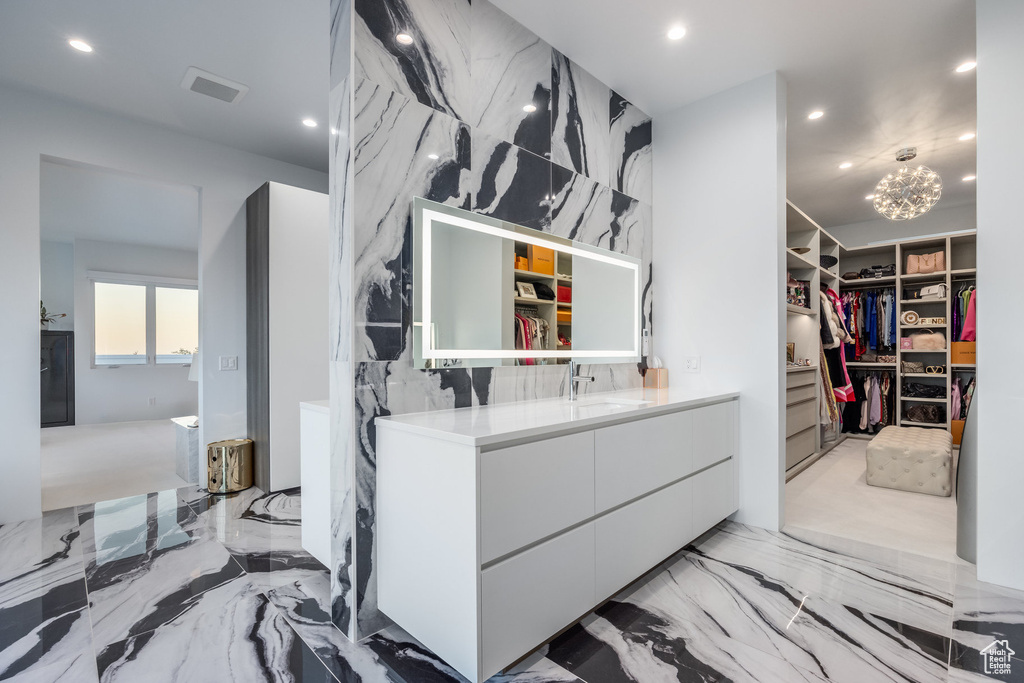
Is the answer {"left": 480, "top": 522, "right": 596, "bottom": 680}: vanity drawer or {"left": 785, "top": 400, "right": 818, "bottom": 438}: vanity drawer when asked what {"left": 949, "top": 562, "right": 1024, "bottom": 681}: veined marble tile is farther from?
{"left": 785, "top": 400, "right": 818, "bottom": 438}: vanity drawer

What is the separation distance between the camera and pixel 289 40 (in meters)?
2.53

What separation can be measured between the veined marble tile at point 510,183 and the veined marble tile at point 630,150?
2.32 feet

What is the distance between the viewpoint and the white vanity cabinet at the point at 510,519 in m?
1.40

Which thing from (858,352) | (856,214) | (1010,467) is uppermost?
(856,214)

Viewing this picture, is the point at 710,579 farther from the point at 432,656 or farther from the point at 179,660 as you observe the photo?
the point at 179,660

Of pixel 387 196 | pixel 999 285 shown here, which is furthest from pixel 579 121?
pixel 999 285

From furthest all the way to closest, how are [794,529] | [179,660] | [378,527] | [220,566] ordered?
[794,529], [220,566], [378,527], [179,660]

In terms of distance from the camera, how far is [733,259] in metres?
2.92

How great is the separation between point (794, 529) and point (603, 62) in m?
2.97

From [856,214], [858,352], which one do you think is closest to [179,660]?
[858,352]

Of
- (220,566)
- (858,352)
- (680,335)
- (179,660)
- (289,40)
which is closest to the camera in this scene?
(179,660)

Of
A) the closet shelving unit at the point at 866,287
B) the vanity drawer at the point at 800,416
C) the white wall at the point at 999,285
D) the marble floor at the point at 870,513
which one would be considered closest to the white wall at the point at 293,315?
the marble floor at the point at 870,513

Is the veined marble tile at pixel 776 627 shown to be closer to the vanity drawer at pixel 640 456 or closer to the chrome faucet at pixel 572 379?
the vanity drawer at pixel 640 456

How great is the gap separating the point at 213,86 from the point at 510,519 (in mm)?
3231
